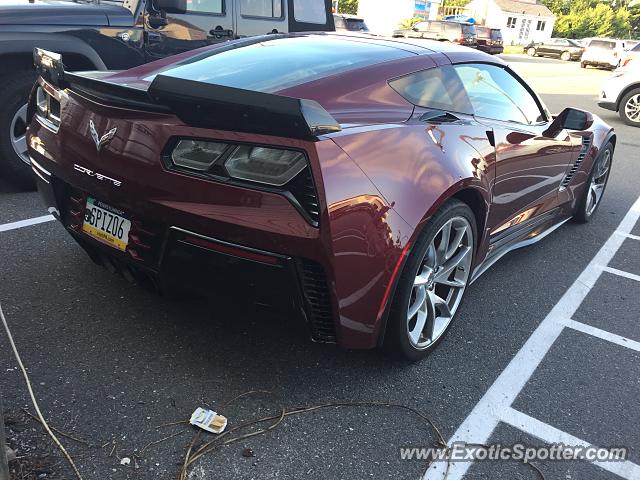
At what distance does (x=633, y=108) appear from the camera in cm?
1123

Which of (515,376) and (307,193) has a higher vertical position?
(307,193)

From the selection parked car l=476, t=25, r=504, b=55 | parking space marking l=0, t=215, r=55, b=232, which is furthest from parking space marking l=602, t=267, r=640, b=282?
parked car l=476, t=25, r=504, b=55

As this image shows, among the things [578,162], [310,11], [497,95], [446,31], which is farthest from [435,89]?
[446,31]

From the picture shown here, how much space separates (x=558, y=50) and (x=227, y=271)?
42128 millimetres

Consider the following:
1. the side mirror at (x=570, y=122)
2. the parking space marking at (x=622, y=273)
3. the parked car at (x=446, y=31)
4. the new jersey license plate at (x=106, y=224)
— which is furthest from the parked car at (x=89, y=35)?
the parked car at (x=446, y=31)

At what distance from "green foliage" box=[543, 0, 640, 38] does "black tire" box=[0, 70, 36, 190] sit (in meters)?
68.5

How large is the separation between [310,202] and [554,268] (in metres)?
2.69

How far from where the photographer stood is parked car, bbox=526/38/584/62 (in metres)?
38.0

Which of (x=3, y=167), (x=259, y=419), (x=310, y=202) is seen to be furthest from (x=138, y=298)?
(x=3, y=167)

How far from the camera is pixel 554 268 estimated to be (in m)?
4.08

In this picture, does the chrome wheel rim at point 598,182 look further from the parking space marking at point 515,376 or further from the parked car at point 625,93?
the parked car at point 625,93

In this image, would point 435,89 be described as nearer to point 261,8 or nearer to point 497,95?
point 497,95

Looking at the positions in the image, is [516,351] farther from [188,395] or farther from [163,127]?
[163,127]

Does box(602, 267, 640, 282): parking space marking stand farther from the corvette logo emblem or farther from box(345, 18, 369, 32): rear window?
box(345, 18, 369, 32): rear window
